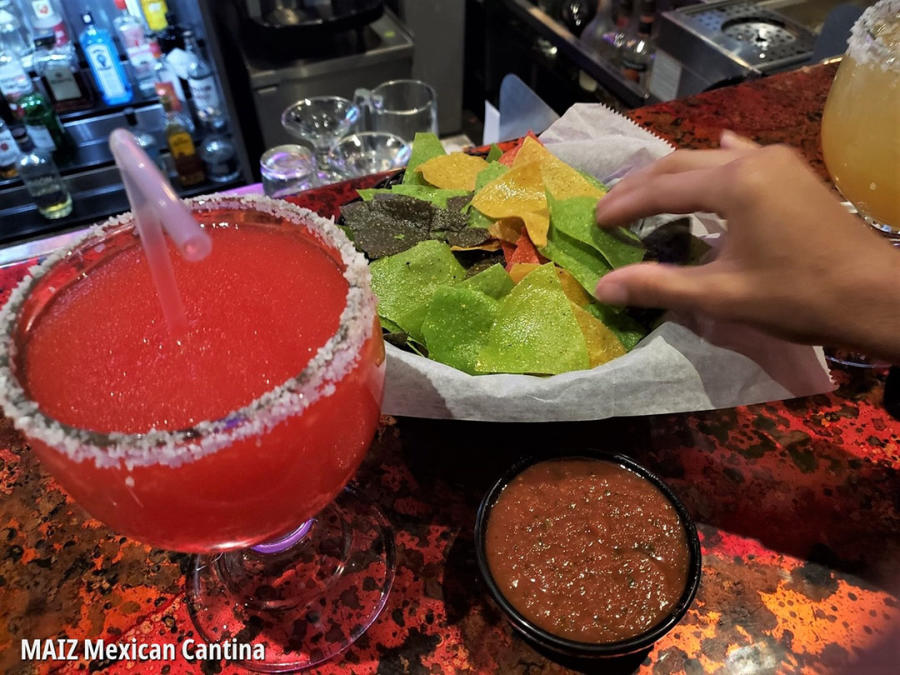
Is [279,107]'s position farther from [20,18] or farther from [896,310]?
[896,310]

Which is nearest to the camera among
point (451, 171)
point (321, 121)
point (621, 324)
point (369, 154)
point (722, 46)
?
point (621, 324)

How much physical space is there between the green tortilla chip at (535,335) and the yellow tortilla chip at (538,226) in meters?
0.09

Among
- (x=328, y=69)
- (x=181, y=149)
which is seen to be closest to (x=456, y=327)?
(x=328, y=69)

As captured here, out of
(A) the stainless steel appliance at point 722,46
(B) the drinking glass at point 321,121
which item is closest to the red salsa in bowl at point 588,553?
(B) the drinking glass at point 321,121

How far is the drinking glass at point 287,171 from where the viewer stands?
5.57ft

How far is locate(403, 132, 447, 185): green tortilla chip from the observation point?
1196 millimetres

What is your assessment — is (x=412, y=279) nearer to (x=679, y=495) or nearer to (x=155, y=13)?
(x=679, y=495)

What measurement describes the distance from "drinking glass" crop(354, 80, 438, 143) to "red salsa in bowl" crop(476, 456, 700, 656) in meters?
1.62

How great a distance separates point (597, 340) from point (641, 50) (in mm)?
2158

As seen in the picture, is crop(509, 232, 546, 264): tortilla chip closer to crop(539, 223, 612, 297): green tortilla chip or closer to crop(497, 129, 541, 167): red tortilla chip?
crop(539, 223, 612, 297): green tortilla chip

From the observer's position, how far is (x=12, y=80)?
2420 millimetres

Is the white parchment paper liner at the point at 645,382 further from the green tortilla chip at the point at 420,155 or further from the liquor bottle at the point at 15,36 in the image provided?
the liquor bottle at the point at 15,36

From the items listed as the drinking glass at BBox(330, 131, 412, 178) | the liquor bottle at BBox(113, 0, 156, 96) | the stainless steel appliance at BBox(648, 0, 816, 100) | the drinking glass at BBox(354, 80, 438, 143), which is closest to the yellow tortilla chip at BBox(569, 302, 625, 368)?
the drinking glass at BBox(330, 131, 412, 178)

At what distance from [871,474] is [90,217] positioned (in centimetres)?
271
